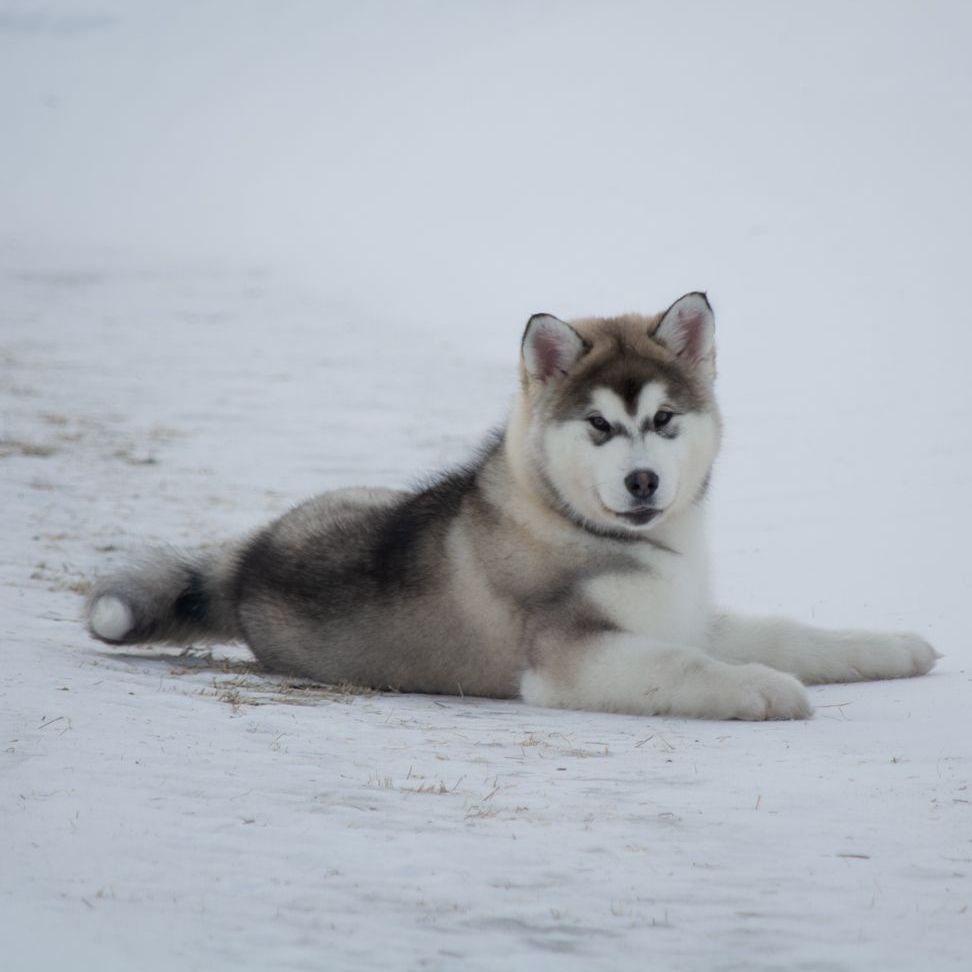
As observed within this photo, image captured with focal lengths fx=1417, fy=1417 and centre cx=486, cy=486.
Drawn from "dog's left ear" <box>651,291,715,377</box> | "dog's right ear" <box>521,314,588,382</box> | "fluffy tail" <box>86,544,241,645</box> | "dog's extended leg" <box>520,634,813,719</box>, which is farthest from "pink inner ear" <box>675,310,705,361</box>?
"fluffy tail" <box>86,544,241,645</box>

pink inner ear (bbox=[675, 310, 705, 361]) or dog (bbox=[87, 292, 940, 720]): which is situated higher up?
pink inner ear (bbox=[675, 310, 705, 361])

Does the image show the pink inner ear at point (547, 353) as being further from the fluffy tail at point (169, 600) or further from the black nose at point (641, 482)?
the fluffy tail at point (169, 600)

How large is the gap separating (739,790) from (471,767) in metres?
0.79

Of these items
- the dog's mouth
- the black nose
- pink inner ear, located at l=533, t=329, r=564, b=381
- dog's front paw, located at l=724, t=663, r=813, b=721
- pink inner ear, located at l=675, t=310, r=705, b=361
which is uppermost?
pink inner ear, located at l=675, t=310, r=705, b=361

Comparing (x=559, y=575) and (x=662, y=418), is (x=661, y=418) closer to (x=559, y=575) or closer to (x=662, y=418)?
(x=662, y=418)

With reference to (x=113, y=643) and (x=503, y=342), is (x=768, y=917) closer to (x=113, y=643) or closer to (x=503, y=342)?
(x=113, y=643)

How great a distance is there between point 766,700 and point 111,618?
2750 millimetres

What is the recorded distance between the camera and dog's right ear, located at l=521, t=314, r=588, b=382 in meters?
5.60

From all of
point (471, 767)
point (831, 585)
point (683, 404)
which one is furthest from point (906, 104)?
point (471, 767)

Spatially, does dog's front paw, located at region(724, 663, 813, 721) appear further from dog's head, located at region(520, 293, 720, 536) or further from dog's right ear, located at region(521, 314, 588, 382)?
dog's right ear, located at region(521, 314, 588, 382)

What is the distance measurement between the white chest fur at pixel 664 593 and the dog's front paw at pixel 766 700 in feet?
1.50

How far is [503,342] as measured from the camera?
21109mm

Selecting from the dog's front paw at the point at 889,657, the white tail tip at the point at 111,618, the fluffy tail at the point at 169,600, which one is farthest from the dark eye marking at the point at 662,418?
the white tail tip at the point at 111,618

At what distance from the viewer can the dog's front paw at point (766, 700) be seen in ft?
16.1
